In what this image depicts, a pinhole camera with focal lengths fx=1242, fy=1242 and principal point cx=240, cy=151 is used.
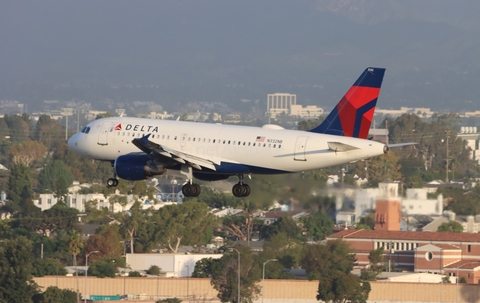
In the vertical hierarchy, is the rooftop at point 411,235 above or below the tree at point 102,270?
above

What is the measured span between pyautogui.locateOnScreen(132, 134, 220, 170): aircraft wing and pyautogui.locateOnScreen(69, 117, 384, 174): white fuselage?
29cm

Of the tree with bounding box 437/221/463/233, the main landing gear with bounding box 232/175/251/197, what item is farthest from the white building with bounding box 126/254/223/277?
the main landing gear with bounding box 232/175/251/197

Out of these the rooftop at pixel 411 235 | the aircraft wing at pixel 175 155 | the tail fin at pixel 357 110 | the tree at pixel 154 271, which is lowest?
the tree at pixel 154 271

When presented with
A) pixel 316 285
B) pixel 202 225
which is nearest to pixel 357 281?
pixel 316 285

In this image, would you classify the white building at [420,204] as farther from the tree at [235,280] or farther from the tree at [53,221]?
the tree at [53,221]

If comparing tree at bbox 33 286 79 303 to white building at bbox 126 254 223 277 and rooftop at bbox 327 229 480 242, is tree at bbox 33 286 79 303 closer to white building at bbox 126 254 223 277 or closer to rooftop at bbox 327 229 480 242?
white building at bbox 126 254 223 277

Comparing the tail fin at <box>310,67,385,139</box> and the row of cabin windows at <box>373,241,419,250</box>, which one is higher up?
the tail fin at <box>310,67,385,139</box>

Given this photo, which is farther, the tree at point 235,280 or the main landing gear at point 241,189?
the tree at point 235,280

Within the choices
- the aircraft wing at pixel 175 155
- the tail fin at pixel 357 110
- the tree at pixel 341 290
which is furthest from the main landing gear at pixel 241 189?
the tree at pixel 341 290

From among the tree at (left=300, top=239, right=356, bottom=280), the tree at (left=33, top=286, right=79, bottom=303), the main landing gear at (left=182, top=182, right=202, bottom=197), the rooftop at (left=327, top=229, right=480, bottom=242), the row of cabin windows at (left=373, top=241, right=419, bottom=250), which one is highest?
the main landing gear at (left=182, top=182, right=202, bottom=197)

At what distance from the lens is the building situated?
144625mm

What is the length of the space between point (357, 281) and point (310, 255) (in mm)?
18084

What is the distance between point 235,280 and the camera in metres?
123

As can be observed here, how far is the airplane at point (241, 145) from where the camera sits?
2648 inches
